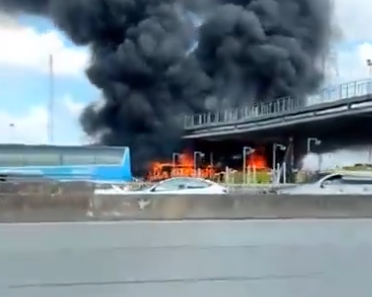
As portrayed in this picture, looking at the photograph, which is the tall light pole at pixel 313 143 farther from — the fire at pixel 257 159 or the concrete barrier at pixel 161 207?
the concrete barrier at pixel 161 207

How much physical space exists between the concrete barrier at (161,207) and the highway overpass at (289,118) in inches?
947

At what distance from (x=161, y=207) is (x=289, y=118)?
107 ft

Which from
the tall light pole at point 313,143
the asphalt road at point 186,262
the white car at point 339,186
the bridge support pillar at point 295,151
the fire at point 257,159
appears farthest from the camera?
the fire at point 257,159

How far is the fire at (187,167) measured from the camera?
1874 inches

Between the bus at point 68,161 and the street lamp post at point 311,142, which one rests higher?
the street lamp post at point 311,142

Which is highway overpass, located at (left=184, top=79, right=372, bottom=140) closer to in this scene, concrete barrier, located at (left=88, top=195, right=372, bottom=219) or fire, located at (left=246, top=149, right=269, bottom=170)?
fire, located at (left=246, top=149, right=269, bottom=170)

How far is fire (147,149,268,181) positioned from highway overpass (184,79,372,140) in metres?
1.98

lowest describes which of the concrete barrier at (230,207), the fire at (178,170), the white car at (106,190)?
the concrete barrier at (230,207)

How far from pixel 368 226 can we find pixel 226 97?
4323 centimetres

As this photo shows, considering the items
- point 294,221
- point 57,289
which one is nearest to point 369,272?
point 57,289

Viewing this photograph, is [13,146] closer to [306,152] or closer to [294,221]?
[294,221]

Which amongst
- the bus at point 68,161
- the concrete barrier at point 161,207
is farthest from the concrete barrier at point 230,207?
the bus at point 68,161

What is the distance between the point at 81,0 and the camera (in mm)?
47688

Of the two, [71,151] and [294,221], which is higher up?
[71,151]
